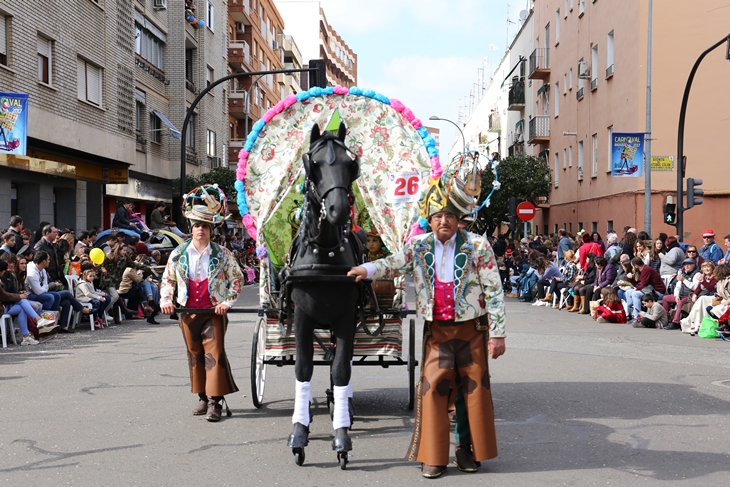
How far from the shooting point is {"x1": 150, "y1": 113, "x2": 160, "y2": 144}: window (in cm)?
3541

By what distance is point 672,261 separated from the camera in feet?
57.3

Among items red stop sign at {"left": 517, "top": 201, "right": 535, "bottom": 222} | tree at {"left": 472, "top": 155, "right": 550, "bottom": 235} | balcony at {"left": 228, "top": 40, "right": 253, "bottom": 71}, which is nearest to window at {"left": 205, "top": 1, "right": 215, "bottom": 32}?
balcony at {"left": 228, "top": 40, "right": 253, "bottom": 71}

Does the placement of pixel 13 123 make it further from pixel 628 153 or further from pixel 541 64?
pixel 541 64

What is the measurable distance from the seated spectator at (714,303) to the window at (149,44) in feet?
80.2

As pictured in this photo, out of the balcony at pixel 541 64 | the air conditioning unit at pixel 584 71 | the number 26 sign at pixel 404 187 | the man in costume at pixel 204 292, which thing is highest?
the balcony at pixel 541 64

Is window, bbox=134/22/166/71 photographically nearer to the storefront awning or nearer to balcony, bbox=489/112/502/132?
the storefront awning

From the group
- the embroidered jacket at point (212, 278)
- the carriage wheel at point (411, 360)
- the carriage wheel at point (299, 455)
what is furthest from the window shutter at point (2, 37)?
the carriage wheel at point (299, 455)

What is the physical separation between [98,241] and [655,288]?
43.0 feet

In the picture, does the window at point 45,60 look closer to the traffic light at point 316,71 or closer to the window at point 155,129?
the traffic light at point 316,71

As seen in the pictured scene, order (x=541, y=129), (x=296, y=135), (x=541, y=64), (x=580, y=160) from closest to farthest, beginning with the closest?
(x=296, y=135) → (x=580, y=160) → (x=541, y=129) → (x=541, y=64)

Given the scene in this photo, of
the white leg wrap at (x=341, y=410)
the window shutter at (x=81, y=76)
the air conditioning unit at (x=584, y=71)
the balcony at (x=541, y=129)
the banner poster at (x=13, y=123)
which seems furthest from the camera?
the balcony at (x=541, y=129)

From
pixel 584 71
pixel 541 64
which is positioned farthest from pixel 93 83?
pixel 541 64

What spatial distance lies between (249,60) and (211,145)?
12763 millimetres

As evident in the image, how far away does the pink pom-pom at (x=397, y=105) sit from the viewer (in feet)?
26.5
